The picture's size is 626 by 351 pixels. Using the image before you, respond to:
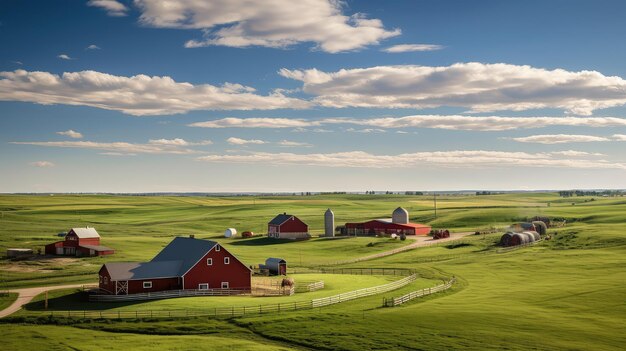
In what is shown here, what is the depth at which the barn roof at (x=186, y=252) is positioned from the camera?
6975 centimetres

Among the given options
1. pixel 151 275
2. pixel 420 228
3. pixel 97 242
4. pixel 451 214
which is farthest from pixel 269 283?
pixel 451 214

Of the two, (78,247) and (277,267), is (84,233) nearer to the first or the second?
(78,247)

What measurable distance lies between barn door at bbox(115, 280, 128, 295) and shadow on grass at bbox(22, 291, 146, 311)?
3133mm

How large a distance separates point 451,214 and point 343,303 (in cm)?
13368

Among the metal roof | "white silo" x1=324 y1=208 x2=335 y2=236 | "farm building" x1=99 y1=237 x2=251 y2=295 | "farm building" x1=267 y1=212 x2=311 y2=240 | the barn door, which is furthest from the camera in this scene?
"white silo" x1=324 y1=208 x2=335 y2=236

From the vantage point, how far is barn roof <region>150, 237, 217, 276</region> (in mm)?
69750

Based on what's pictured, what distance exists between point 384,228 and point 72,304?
90.3 m

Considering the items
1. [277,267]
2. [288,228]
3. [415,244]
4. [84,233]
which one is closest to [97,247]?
[84,233]

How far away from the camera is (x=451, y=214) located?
614 feet

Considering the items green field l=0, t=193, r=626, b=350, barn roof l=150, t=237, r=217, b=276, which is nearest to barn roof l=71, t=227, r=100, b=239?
green field l=0, t=193, r=626, b=350

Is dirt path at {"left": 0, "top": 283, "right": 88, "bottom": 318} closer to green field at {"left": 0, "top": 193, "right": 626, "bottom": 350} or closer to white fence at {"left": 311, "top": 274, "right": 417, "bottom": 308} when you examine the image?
green field at {"left": 0, "top": 193, "right": 626, "bottom": 350}

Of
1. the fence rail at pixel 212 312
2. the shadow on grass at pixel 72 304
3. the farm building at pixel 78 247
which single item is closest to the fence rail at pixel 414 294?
the fence rail at pixel 212 312

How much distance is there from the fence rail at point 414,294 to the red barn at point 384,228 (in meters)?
69.2

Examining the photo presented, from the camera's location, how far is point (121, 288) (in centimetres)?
6556
